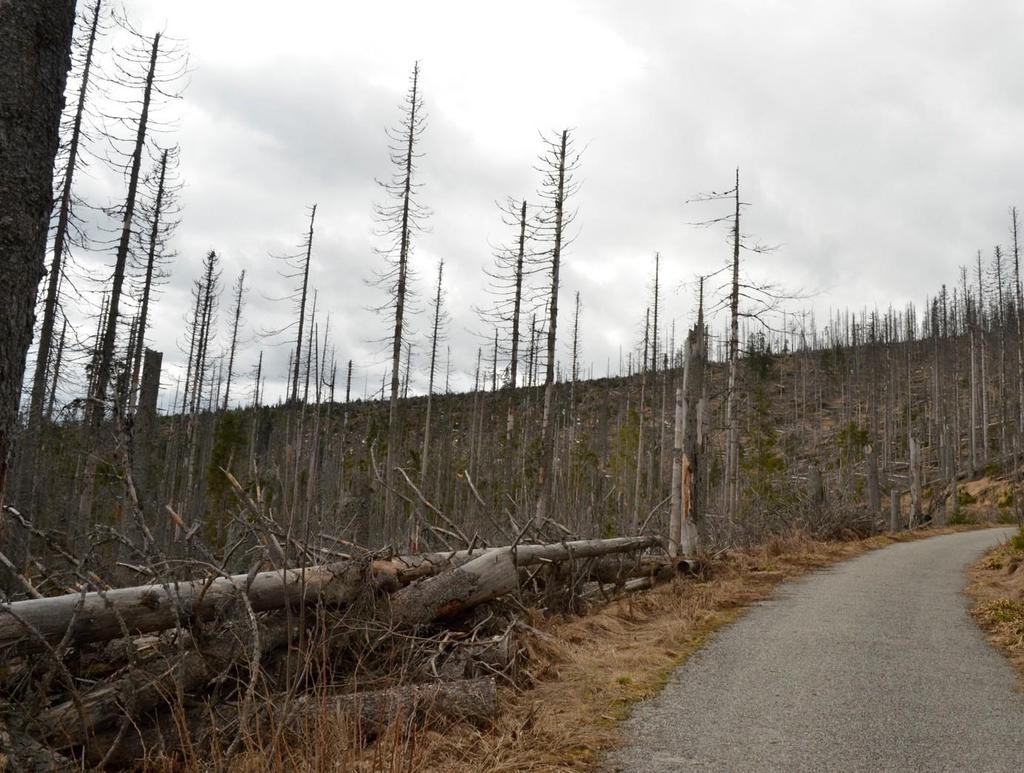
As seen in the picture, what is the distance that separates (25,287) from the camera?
2.84 m

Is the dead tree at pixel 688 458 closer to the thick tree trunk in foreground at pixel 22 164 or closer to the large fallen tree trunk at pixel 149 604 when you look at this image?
the large fallen tree trunk at pixel 149 604

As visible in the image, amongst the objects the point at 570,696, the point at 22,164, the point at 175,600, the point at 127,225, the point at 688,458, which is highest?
the point at 127,225

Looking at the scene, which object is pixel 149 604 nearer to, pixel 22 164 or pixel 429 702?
pixel 429 702

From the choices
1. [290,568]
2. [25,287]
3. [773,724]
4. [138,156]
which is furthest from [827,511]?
[138,156]

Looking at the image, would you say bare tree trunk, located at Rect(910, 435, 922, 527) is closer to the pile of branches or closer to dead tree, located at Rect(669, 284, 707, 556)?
dead tree, located at Rect(669, 284, 707, 556)

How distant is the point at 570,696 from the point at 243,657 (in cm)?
224

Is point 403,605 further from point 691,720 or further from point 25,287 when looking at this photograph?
point 25,287

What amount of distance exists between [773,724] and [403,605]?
2.75 meters

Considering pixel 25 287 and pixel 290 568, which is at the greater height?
pixel 25 287

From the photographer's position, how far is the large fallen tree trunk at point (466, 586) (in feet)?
17.6

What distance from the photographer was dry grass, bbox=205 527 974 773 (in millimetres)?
2922

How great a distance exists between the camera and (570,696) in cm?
477

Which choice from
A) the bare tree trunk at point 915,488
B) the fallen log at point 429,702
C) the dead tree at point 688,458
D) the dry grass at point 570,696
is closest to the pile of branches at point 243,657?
the fallen log at point 429,702

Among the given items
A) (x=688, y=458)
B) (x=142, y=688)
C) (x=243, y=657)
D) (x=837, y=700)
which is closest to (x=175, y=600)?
(x=142, y=688)
